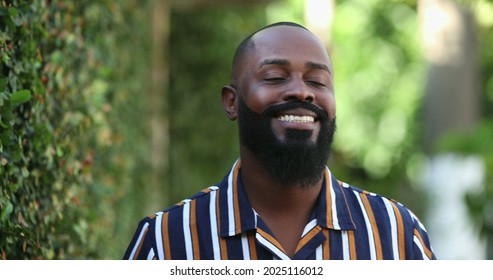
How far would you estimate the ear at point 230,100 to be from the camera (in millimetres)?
3374

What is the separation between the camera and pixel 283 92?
122 inches

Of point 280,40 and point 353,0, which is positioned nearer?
point 280,40

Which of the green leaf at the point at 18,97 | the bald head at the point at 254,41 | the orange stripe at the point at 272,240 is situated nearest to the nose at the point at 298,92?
the bald head at the point at 254,41

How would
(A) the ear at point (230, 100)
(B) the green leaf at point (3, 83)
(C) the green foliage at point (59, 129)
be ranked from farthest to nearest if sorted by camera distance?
(C) the green foliage at point (59, 129) < (A) the ear at point (230, 100) < (B) the green leaf at point (3, 83)

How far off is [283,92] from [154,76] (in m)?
7.39

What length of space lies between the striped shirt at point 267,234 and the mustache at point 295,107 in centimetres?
26

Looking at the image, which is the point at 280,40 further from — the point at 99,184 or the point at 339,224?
the point at 99,184

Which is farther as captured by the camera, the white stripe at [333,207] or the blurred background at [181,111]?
the blurred background at [181,111]

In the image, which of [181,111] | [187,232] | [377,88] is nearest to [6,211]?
[187,232]

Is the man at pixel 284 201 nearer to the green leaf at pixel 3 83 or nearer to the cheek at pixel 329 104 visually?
the cheek at pixel 329 104

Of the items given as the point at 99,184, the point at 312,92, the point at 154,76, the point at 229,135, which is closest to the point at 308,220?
the point at 312,92

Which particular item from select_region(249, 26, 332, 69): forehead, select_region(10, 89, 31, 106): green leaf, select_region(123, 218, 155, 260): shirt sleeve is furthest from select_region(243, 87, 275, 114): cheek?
select_region(10, 89, 31, 106): green leaf

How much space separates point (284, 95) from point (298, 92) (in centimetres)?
4

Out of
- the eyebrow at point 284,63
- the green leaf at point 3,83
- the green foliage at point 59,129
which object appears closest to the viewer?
the eyebrow at point 284,63
